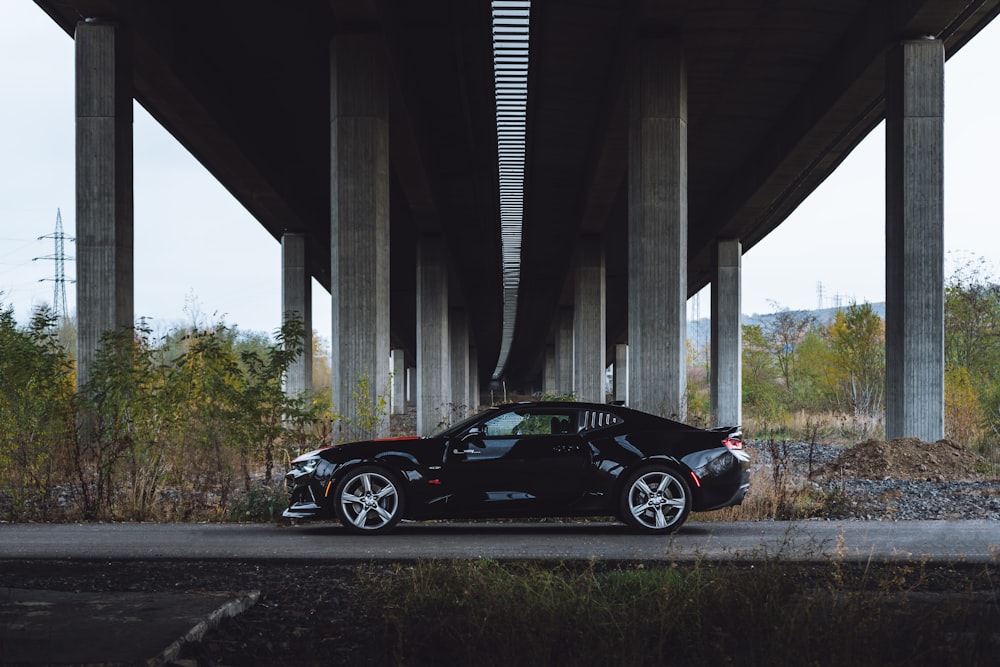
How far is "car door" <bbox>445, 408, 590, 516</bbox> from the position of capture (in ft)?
30.2

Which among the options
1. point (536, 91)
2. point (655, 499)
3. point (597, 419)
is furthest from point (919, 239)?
point (655, 499)

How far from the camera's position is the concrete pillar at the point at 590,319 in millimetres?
40625

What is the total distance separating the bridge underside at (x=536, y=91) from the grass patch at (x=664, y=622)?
13659 millimetres

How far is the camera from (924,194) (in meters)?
20.2

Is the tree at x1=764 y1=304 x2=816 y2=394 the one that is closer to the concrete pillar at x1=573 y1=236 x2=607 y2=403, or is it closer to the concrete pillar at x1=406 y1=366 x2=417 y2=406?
the concrete pillar at x1=573 y1=236 x2=607 y2=403

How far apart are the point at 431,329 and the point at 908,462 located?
963 inches

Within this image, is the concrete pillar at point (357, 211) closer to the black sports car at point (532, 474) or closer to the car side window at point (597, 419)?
the black sports car at point (532, 474)

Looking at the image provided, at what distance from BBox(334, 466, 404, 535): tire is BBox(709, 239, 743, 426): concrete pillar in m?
33.0

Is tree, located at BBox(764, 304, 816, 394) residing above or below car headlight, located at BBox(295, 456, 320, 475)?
above

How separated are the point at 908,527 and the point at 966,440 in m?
15.7

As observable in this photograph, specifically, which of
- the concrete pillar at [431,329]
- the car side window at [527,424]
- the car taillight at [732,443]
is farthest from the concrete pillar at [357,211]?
the concrete pillar at [431,329]

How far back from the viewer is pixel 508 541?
28.9ft

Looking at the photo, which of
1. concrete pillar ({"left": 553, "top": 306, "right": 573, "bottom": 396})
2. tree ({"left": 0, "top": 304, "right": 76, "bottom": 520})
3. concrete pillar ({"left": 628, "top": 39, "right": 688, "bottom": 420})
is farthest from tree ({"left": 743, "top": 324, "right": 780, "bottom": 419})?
tree ({"left": 0, "top": 304, "right": 76, "bottom": 520})

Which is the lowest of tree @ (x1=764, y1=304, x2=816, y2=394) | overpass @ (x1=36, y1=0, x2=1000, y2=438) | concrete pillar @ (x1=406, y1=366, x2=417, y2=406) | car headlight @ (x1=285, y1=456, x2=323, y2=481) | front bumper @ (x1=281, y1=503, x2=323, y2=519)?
concrete pillar @ (x1=406, y1=366, x2=417, y2=406)
